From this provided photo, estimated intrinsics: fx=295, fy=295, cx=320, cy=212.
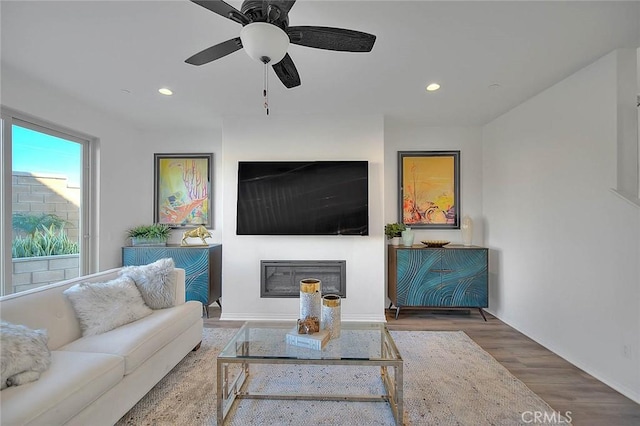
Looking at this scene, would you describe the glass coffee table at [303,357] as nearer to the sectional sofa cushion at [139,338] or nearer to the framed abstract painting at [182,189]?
the sectional sofa cushion at [139,338]

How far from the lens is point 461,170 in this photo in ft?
14.1

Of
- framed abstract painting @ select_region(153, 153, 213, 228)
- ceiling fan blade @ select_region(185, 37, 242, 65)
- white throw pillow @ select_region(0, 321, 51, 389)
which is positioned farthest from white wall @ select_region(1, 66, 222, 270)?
white throw pillow @ select_region(0, 321, 51, 389)

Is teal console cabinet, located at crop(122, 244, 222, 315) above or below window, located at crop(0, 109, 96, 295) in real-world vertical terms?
below

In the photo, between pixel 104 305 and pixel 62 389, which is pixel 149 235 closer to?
pixel 104 305

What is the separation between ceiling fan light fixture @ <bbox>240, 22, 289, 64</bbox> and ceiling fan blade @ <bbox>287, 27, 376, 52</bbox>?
11 centimetres

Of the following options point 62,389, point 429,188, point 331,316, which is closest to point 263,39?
point 331,316

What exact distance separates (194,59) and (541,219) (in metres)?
3.51

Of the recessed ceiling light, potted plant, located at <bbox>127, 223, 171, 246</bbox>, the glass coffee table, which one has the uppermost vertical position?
the recessed ceiling light

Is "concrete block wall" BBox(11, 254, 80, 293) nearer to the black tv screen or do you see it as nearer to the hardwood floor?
the hardwood floor

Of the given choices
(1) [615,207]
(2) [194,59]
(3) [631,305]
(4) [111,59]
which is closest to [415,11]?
(2) [194,59]

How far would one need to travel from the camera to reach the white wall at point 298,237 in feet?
12.5

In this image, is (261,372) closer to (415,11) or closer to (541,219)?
(415,11)

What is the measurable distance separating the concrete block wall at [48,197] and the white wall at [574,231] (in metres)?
5.19

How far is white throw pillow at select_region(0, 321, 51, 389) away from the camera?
144 cm
